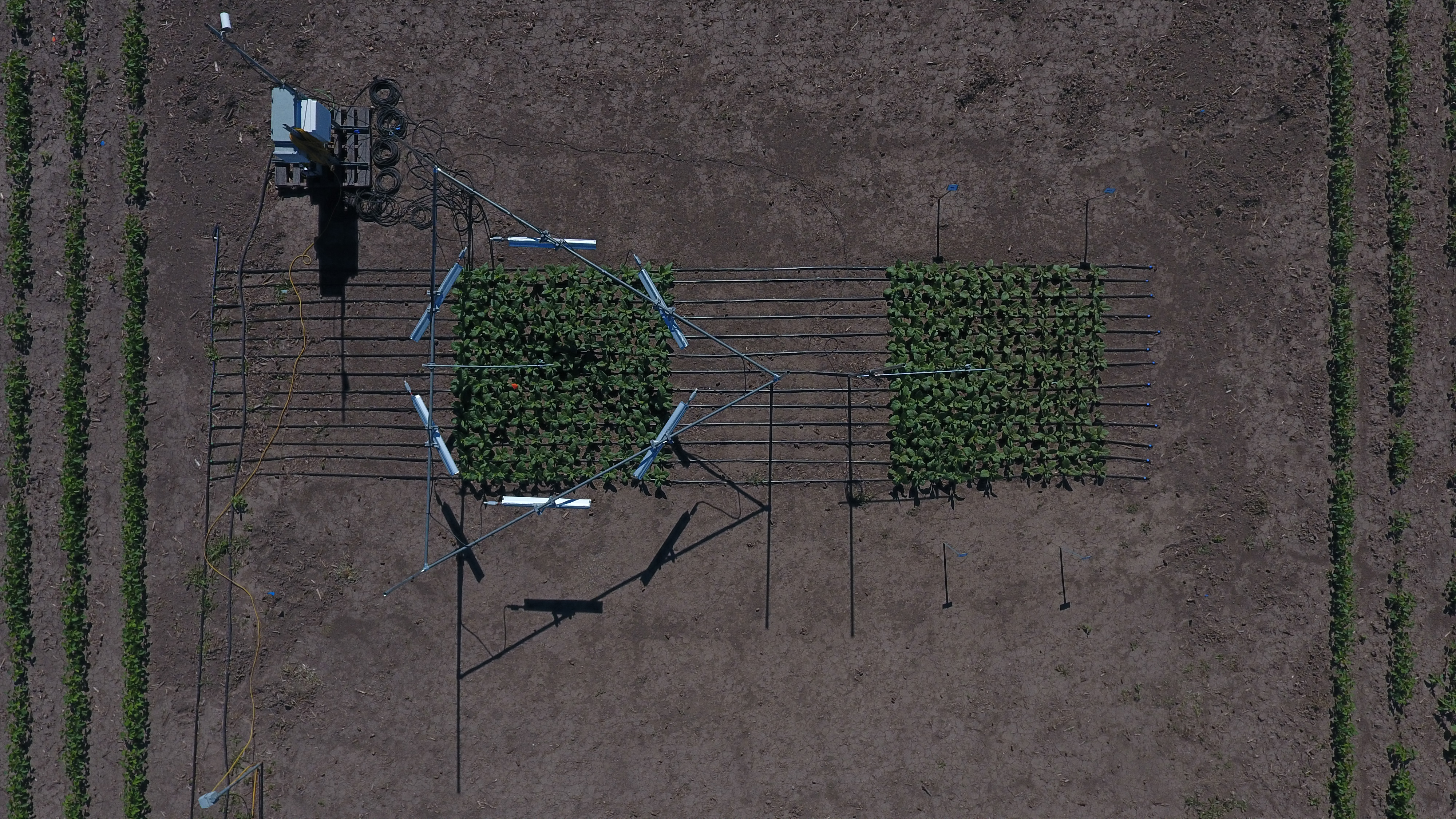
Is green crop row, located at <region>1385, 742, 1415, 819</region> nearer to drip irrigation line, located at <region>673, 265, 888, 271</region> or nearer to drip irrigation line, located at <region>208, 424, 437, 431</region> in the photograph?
drip irrigation line, located at <region>673, 265, 888, 271</region>

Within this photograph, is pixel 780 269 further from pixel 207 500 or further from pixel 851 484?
pixel 207 500

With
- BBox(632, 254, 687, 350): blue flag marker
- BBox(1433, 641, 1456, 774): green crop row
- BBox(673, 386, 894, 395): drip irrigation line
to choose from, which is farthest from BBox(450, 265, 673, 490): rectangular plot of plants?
BBox(1433, 641, 1456, 774): green crop row

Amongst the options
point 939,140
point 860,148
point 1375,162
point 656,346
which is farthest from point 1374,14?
point 656,346

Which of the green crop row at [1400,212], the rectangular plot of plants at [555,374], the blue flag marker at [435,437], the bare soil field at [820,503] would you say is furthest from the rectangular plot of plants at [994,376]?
the blue flag marker at [435,437]

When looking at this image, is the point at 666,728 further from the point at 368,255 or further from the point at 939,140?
the point at 939,140

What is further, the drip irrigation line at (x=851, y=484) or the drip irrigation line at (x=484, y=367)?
the drip irrigation line at (x=851, y=484)

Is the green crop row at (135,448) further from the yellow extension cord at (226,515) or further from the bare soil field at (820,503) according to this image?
the yellow extension cord at (226,515)
